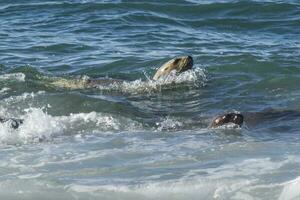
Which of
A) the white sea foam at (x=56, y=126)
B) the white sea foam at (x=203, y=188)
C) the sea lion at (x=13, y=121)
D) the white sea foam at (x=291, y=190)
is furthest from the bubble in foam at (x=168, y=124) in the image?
the white sea foam at (x=291, y=190)

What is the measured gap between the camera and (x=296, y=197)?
239 inches

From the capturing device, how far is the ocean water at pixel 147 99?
6684 millimetres

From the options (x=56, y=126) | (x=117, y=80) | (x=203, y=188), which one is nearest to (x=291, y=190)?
(x=203, y=188)

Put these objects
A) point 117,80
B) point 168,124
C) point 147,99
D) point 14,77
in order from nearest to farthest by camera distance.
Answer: point 168,124, point 147,99, point 117,80, point 14,77

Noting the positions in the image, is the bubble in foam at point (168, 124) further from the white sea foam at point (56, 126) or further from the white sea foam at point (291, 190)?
the white sea foam at point (291, 190)

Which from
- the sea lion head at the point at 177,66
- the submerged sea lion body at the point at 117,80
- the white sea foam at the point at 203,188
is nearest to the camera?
the white sea foam at the point at 203,188

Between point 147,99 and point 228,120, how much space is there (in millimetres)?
2446

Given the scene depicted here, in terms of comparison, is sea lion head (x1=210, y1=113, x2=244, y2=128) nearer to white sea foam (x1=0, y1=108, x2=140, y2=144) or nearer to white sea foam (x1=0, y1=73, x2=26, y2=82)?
white sea foam (x1=0, y1=108, x2=140, y2=144)

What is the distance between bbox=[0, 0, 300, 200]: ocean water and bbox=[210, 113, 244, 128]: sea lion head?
0.12m

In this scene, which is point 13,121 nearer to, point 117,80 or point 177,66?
point 117,80

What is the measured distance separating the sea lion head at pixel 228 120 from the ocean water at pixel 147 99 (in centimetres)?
12

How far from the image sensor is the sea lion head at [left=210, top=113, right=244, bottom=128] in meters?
8.73

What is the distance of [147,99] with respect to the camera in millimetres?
11031

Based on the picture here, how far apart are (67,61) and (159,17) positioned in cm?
458
